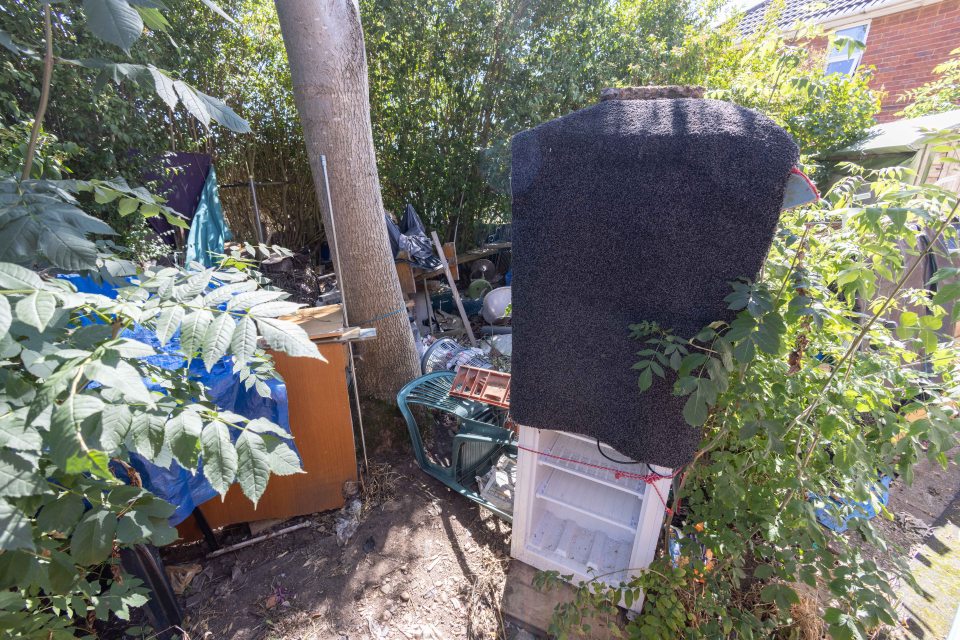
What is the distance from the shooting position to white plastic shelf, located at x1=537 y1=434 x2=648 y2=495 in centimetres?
189

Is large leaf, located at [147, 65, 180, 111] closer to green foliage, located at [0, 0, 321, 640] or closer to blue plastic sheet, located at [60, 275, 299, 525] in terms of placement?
green foliage, located at [0, 0, 321, 640]

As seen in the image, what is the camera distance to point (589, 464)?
78.5 inches

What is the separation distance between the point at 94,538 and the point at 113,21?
1.17 m

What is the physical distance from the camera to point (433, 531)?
8.38ft

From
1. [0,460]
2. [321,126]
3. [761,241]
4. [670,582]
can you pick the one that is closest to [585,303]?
[761,241]

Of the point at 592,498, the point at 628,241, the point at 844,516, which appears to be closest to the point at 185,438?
the point at 628,241

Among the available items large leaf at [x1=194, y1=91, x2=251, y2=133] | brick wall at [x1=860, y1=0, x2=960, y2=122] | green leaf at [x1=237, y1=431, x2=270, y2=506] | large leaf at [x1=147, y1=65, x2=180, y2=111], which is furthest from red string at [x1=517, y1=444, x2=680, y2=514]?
brick wall at [x1=860, y1=0, x2=960, y2=122]

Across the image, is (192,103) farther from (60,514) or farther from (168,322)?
(60,514)

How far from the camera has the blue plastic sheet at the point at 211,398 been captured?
1.83m

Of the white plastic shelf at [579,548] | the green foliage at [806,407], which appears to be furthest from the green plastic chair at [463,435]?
the green foliage at [806,407]

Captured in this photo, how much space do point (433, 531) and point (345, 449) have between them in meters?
0.75

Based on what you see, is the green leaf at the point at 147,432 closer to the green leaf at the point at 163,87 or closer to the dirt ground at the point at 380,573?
the green leaf at the point at 163,87

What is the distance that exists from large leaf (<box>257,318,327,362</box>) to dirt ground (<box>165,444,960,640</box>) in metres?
1.81

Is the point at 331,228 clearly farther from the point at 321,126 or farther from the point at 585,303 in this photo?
the point at 585,303
